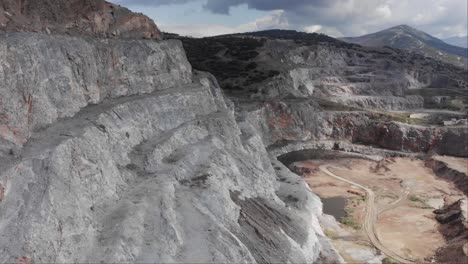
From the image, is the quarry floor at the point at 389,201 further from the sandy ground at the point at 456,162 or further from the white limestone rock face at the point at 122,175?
the white limestone rock face at the point at 122,175

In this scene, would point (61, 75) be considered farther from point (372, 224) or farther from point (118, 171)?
point (372, 224)

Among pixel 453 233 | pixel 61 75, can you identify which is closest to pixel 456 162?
pixel 453 233

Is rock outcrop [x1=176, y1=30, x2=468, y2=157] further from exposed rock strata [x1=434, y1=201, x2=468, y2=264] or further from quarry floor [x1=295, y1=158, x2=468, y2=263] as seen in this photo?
exposed rock strata [x1=434, y1=201, x2=468, y2=264]

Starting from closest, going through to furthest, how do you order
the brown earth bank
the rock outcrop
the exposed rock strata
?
1. the brown earth bank
2. the exposed rock strata
3. the rock outcrop

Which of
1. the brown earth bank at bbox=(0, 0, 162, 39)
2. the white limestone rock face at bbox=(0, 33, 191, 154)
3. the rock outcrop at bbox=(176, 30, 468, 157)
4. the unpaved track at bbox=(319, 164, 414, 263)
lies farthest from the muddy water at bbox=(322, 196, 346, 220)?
the brown earth bank at bbox=(0, 0, 162, 39)

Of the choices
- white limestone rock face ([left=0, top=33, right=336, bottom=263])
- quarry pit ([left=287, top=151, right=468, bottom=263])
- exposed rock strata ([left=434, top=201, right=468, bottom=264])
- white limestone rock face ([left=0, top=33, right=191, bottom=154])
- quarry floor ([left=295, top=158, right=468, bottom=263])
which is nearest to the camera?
white limestone rock face ([left=0, top=33, right=336, bottom=263])

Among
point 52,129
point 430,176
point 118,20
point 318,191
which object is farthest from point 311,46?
point 52,129
